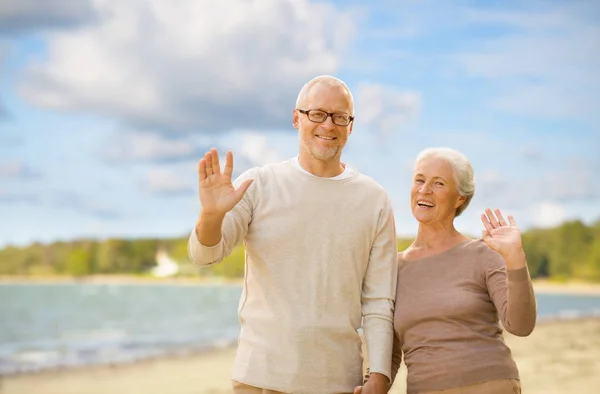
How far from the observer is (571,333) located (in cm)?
2064

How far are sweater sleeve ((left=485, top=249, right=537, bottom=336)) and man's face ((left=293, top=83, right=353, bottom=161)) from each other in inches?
37.8

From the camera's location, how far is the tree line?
216 ft

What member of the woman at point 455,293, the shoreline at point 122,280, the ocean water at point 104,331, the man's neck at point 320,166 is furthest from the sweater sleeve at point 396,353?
the shoreline at point 122,280

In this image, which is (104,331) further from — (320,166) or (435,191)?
(435,191)

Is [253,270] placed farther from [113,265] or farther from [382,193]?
[113,265]

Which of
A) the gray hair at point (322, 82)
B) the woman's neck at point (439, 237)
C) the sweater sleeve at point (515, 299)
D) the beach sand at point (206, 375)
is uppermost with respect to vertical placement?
the gray hair at point (322, 82)

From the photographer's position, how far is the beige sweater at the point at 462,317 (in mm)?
3506

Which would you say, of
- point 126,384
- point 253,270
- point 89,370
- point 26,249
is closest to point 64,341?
point 89,370

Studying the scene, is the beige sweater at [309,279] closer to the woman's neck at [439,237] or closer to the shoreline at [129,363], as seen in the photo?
the woman's neck at [439,237]

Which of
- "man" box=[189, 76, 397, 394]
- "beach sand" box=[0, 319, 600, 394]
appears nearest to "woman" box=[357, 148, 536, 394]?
"man" box=[189, 76, 397, 394]

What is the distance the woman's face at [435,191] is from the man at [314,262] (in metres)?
0.18

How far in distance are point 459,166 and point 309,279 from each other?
90cm

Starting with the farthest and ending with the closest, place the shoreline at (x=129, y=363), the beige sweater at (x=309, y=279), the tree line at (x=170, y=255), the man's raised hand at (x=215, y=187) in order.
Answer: the tree line at (x=170, y=255) → the shoreline at (x=129, y=363) → the beige sweater at (x=309, y=279) → the man's raised hand at (x=215, y=187)

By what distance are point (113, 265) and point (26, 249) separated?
11.6 metres
